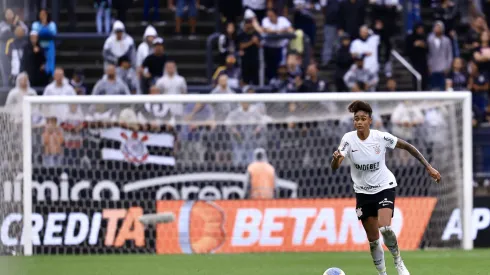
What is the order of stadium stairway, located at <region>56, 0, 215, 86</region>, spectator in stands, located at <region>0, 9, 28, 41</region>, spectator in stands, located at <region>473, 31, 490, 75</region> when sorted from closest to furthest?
spectator in stands, located at <region>0, 9, 28, 41</region> < spectator in stands, located at <region>473, 31, 490, 75</region> < stadium stairway, located at <region>56, 0, 215, 86</region>

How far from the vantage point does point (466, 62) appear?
24.8 meters

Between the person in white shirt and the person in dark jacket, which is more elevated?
the person in dark jacket

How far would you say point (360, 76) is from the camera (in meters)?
22.6

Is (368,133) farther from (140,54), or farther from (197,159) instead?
(140,54)

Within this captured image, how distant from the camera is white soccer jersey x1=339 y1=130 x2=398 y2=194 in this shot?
11891 mm

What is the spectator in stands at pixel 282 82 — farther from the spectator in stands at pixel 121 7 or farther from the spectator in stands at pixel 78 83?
the spectator in stands at pixel 121 7

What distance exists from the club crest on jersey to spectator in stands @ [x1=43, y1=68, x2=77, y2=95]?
2665mm

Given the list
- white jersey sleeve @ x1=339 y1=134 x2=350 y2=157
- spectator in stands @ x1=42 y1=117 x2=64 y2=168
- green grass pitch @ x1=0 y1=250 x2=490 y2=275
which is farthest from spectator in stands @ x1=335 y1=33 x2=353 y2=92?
white jersey sleeve @ x1=339 y1=134 x2=350 y2=157

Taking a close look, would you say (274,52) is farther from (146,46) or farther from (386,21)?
(386,21)

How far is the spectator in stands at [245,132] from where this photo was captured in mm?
18984

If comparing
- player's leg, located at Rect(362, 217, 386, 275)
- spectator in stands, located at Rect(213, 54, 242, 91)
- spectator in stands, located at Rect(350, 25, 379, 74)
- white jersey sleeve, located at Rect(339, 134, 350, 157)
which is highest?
spectator in stands, located at Rect(350, 25, 379, 74)

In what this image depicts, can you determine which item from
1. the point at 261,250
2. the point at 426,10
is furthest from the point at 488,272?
the point at 426,10

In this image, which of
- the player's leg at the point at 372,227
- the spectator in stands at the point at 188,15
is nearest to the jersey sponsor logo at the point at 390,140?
the player's leg at the point at 372,227

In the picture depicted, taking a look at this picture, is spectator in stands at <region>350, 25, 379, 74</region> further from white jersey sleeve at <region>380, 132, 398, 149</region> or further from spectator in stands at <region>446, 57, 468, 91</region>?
white jersey sleeve at <region>380, 132, 398, 149</region>
